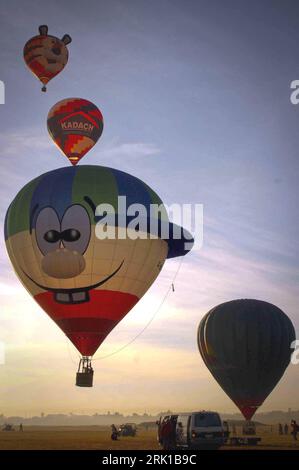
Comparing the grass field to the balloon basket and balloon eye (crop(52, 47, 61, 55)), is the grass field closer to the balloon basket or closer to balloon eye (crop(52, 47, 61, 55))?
the balloon basket

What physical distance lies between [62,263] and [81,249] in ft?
6.00

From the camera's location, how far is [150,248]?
35031 millimetres

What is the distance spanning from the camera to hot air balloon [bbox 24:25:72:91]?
4053 cm

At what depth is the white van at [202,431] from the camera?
2477 cm

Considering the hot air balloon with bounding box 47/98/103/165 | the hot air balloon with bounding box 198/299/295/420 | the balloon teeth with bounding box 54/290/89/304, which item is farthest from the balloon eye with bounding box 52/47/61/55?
the hot air balloon with bounding box 198/299/295/420

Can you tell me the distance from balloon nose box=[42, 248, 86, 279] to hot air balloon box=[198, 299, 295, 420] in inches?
650

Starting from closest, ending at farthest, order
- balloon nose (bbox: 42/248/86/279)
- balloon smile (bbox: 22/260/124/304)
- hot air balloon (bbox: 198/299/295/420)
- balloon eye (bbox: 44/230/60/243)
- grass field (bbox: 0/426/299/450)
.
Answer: grass field (bbox: 0/426/299/450)
balloon nose (bbox: 42/248/86/279)
balloon eye (bbox: 44/230/60/243)
balloon smile (bbox: 22/260/124/304)
hot air balloon (bbox: 198/299/295/420)

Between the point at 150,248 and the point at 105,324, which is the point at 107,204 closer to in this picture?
the point at 150,248

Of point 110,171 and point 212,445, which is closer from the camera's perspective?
point 212,445

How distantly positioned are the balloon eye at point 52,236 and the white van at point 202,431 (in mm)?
11392

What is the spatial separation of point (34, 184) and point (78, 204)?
3386 millimetres

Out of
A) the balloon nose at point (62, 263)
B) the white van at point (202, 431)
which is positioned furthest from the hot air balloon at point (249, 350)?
the white van at point (202, 431)

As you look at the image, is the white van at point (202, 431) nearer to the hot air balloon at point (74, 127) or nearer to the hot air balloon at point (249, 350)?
the hot air balloon at point (74, 127)
